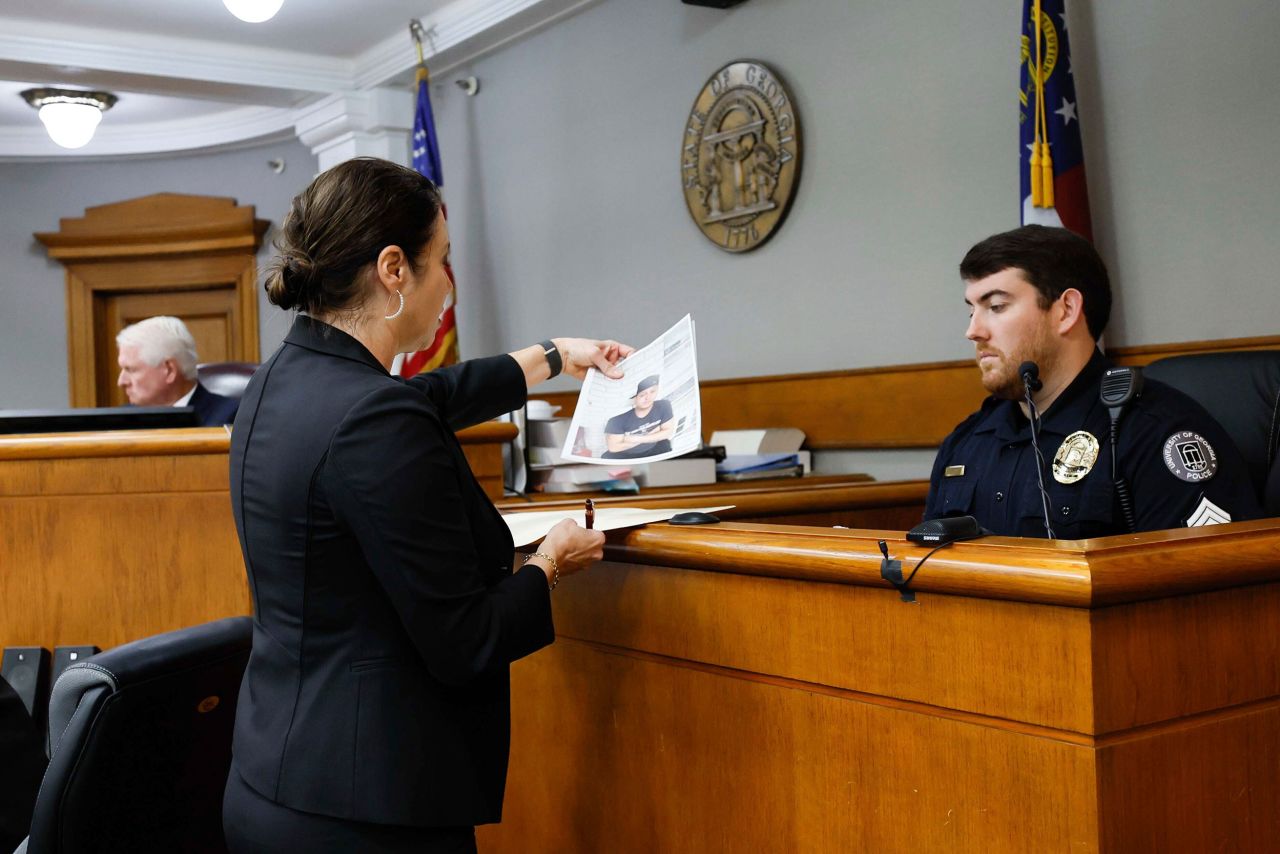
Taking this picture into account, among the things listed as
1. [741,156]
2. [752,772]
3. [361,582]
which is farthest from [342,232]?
[741,156]

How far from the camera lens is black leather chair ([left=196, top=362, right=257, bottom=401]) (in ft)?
13.8

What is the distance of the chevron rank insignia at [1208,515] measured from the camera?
161cm

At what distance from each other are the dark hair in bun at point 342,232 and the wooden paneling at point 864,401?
2062mm

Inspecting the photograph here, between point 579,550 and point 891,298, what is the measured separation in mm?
2237

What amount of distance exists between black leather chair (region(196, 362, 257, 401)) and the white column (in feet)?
4.78

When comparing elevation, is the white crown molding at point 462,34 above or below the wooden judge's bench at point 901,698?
above

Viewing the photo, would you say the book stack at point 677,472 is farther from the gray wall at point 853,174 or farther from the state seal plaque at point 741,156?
the state seal plaque at point 741,156

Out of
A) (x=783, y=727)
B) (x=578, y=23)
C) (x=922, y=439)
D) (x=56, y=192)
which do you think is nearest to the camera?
(x=783, y=727)

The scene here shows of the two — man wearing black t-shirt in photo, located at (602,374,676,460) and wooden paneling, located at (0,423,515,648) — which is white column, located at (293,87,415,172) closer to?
wooden paneling, located at (0,423,515,648)

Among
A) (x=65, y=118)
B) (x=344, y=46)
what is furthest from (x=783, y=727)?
(x=65, y=118)

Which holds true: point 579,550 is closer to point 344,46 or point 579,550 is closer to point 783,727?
point 783,727

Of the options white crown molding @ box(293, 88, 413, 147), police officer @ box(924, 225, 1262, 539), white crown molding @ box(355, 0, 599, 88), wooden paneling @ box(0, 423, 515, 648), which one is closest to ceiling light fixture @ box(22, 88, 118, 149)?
white crown molding @ box(293, 88, 413, 147)

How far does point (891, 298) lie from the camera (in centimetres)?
344

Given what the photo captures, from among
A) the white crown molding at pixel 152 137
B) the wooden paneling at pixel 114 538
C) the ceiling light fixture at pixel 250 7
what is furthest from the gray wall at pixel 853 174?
the wooden paneling at pixel 114 538
